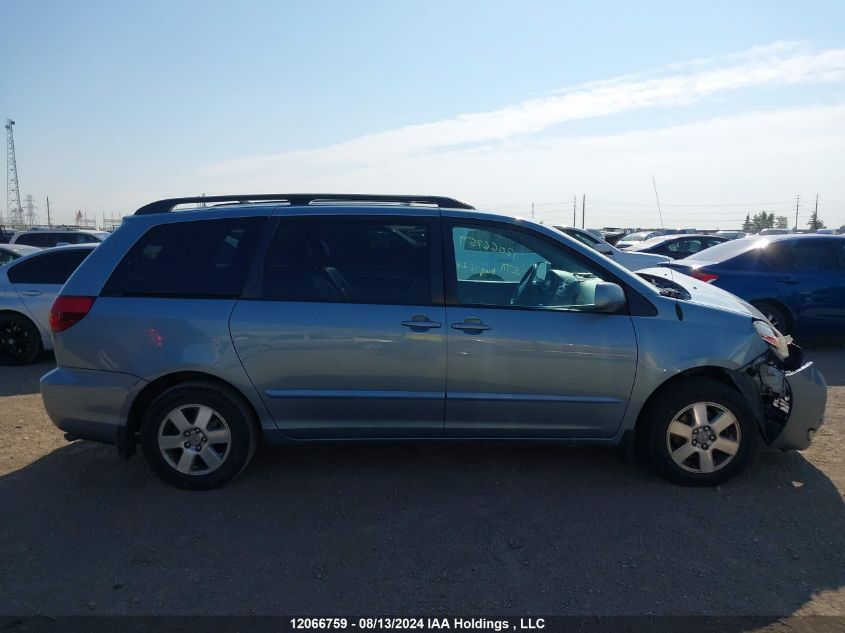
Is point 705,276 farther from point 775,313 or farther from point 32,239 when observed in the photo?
point 32,239

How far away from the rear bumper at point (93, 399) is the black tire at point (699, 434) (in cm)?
324

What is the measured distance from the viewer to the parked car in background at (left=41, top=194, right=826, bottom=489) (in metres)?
4.02

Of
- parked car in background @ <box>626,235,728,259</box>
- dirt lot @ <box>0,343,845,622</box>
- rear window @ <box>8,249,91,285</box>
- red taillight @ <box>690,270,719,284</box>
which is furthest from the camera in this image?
parked car in background @ <box>626,235,728,259</box>

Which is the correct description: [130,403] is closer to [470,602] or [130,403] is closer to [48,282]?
[470,602]

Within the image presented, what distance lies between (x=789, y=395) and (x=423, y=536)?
8.49 ft

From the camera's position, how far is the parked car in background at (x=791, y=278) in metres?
8.22

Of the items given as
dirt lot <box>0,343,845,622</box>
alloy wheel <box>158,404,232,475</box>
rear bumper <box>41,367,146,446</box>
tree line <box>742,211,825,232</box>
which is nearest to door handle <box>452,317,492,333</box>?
dirt lot <box>0,343,845,622</box>

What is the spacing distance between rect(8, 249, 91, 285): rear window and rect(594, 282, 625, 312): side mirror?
661 cm

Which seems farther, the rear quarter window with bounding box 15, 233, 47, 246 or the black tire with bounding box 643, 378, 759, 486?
the rear quarter window with bounding box 15, 233, 47, 246

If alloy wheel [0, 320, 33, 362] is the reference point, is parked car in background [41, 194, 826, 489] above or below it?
above

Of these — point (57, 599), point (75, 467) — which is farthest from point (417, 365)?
point (75, 467)

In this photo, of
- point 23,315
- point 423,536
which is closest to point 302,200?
point 423,536

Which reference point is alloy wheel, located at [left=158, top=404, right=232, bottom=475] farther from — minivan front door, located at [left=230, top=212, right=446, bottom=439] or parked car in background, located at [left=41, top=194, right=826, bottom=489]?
minivan front door, located at [left=230, top=212, right=446, bottom=439]

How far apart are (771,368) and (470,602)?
2.55m
